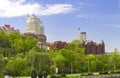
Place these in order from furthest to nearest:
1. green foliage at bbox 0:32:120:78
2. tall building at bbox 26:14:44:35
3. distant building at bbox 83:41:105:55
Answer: tall building at bbox 26:14:44:35
distant building at bbox 83:41:105:55
green foliage at bbox 0:32:120:78

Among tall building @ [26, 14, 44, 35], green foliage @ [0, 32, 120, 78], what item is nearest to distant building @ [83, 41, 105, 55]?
green foliage @ [0, 32, 120, 78]

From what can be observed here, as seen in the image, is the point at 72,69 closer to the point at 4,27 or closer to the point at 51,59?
the point at 51,59

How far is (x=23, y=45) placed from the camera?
5147 cm

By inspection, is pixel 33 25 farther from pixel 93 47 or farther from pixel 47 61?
pixel 47 61

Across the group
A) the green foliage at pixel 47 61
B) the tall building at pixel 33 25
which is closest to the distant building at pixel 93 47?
the green foliage at pixel 47 61

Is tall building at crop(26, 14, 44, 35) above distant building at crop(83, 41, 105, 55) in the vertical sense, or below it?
above

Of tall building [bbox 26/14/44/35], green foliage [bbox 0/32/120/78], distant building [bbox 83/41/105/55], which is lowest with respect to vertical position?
green foliage [bbox 0/32/120/78]

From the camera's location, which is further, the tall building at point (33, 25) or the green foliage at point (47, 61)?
the tall building at point (33, 25)

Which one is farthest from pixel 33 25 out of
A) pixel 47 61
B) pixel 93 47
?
pixel 47 61

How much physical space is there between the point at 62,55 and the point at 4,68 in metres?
8.10

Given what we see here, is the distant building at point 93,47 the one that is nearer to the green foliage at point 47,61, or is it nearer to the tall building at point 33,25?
the green foliage at point 47,61

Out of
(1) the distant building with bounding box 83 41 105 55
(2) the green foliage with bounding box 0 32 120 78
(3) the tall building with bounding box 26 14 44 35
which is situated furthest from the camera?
(3) the tall building with bounding box 26 14 44 35

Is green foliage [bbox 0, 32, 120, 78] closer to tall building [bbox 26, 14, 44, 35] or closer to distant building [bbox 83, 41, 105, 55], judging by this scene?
distant building [bbox 83, 41, 105, 55]

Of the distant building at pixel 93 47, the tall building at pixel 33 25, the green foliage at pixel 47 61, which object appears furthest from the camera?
the tall building at pixel 33 25
